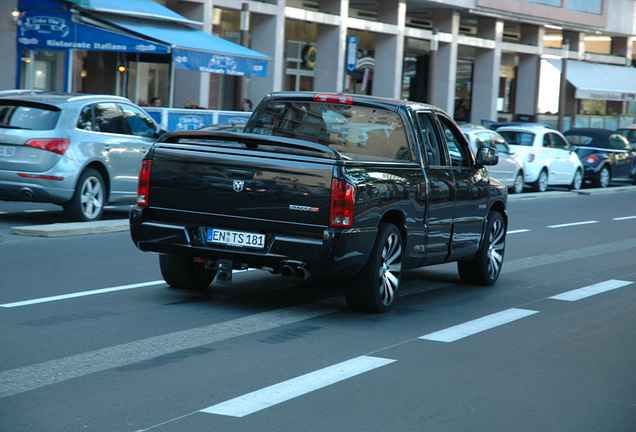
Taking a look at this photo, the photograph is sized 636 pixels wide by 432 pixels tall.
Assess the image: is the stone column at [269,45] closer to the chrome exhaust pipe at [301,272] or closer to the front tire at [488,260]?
the front tire at [488,260]

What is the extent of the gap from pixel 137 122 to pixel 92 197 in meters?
1.52

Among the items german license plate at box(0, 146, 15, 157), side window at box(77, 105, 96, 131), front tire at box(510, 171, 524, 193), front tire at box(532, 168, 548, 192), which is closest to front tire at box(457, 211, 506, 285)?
side window at box(77, 105, 96, 131)

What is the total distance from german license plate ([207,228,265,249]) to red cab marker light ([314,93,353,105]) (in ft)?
5.84

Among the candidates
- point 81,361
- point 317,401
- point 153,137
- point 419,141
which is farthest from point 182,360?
point 153,137

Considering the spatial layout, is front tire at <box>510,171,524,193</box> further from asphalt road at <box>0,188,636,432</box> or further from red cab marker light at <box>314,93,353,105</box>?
red cab marker light at <box>314,93,353,105</box>

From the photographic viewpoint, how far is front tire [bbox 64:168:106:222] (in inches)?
515

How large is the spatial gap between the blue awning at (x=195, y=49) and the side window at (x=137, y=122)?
7672 mm

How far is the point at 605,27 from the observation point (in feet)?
160

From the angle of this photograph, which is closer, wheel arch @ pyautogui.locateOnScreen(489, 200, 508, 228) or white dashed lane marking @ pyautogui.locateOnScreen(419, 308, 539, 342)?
white dashed lane marking @ pyautogui.locateOnScreen(419, 308, 539, 342)

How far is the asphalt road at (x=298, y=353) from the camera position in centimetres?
511

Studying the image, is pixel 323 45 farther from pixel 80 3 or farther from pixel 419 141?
pixel 419 141

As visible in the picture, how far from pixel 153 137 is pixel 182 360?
28.8 ft

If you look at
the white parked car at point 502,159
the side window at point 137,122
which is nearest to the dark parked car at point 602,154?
the white parked car at point 502,159

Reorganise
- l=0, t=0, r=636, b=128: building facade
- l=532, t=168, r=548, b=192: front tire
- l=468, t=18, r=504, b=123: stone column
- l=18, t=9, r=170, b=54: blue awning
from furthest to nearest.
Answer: l=468, t=18, r=504, b=123: stone column → l=0, t=0, r=636, b=128: building facade → l=532, t=168, r=548, b=192: front tire → l=18, t=9, r=170, b=54: blue awning
